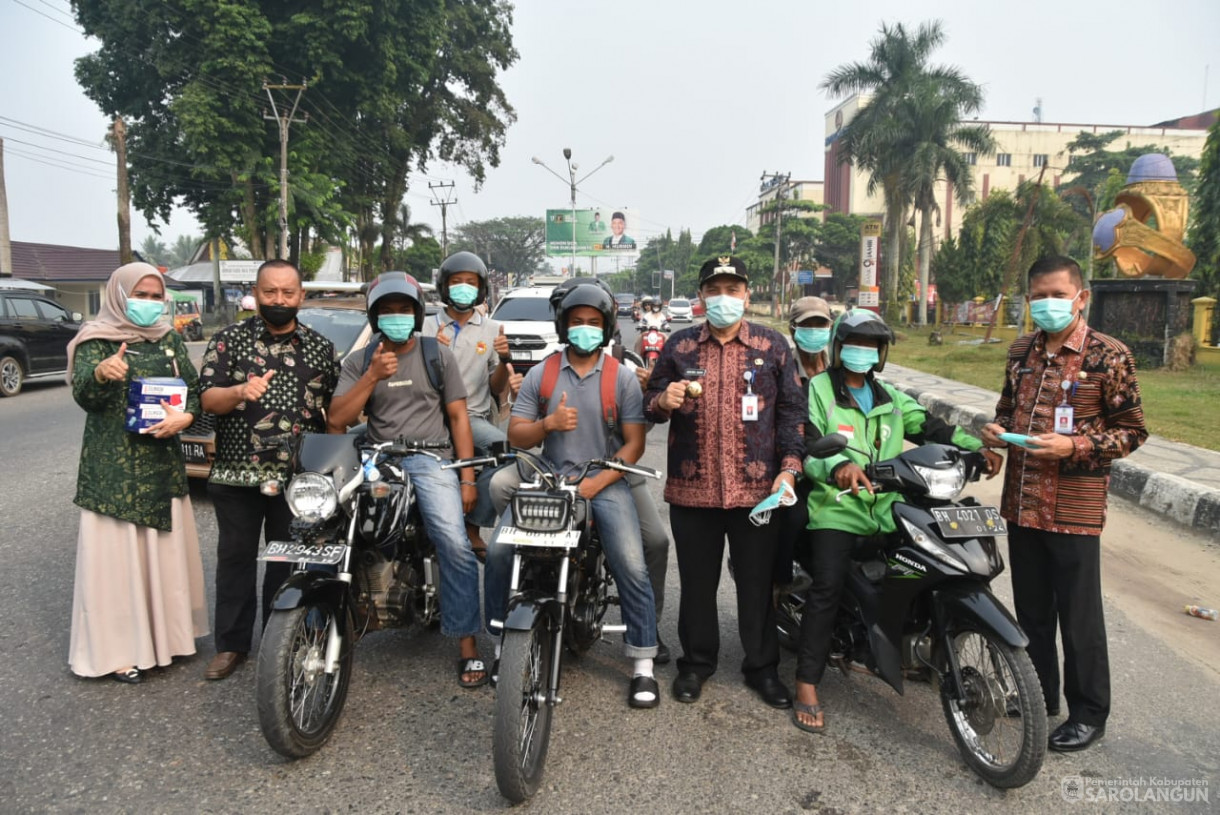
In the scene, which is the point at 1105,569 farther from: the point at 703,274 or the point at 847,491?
the point at 703,274

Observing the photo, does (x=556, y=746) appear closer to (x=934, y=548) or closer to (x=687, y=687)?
(x=687, y=687)

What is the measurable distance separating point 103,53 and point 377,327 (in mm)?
32060

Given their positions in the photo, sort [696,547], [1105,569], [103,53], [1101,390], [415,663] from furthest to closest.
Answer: [103,53], [1105,569], [415,663], [696,547], [1101,390]

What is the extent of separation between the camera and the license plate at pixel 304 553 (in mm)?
2971

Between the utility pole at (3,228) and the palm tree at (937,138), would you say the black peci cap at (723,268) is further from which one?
the palm tree at (937,138)

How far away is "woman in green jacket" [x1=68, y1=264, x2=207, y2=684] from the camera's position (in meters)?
3.52

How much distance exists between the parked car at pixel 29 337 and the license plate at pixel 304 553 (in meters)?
12.5

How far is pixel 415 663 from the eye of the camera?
3846mm

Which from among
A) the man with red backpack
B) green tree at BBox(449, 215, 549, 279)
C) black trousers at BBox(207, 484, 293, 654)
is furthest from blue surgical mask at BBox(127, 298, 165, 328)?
green tree at BBox(449, 215, 549, 279)

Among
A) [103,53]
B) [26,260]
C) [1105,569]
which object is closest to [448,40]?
[103,53]

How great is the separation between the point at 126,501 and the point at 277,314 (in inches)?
39.6

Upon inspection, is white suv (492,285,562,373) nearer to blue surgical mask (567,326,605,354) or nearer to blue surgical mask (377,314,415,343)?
blue surgical mask (377,314,415,343)

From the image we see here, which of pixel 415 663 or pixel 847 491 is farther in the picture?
pixel 415 663

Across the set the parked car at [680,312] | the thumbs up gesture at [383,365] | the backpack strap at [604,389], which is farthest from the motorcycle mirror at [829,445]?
the parked car at [680,312]
